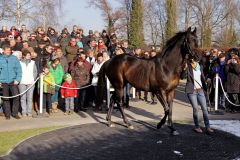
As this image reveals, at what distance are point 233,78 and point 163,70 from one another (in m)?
4.39

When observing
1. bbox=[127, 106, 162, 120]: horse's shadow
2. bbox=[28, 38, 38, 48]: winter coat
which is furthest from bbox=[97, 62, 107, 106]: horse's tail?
bbox=[28, 38, 38, 48]: winter coat

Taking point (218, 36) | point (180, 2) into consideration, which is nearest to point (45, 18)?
point (180, 2)

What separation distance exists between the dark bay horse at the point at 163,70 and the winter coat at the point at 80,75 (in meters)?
2.65

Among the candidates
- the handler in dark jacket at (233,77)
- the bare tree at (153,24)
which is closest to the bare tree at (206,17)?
the bare tree at (153,24)

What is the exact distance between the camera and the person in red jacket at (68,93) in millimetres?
13531

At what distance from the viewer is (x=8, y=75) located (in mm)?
12430

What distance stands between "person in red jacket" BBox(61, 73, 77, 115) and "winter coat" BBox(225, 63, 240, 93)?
16.8 feet

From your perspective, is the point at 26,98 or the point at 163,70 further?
the point at 26,98

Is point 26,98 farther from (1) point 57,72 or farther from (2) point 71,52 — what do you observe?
(2) point 71,52

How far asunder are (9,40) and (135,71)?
19.2 feet

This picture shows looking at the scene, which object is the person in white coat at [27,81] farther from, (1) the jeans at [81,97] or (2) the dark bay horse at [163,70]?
(2) the dark bay horse at [163,70]

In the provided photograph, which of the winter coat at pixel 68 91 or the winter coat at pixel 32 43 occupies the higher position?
the winter coat at pixel 32 43

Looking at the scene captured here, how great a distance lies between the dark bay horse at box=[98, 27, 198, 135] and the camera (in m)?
10.4

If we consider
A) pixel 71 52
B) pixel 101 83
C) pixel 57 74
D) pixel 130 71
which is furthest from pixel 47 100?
pixel 130 71
